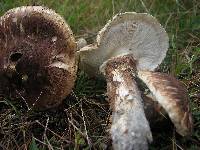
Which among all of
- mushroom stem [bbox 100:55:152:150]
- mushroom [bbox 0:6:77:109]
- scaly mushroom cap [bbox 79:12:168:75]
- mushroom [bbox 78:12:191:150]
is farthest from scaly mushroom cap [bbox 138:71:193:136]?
mushroom [bbox 0:6:77:109]

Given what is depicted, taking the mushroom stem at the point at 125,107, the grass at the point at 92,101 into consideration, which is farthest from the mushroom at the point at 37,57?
the mushroom stem at the point at 125,107

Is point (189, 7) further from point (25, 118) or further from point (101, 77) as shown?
point (25, 118)

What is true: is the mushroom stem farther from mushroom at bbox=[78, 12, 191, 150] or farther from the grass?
the grass

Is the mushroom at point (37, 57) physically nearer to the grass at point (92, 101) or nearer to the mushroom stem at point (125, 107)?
the grass at point (92, 101)

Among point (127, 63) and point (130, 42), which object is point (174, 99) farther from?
point (130, 42)

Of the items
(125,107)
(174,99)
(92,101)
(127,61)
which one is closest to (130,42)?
→ (127,61)

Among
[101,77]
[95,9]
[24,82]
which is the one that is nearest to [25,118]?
[24,82]
